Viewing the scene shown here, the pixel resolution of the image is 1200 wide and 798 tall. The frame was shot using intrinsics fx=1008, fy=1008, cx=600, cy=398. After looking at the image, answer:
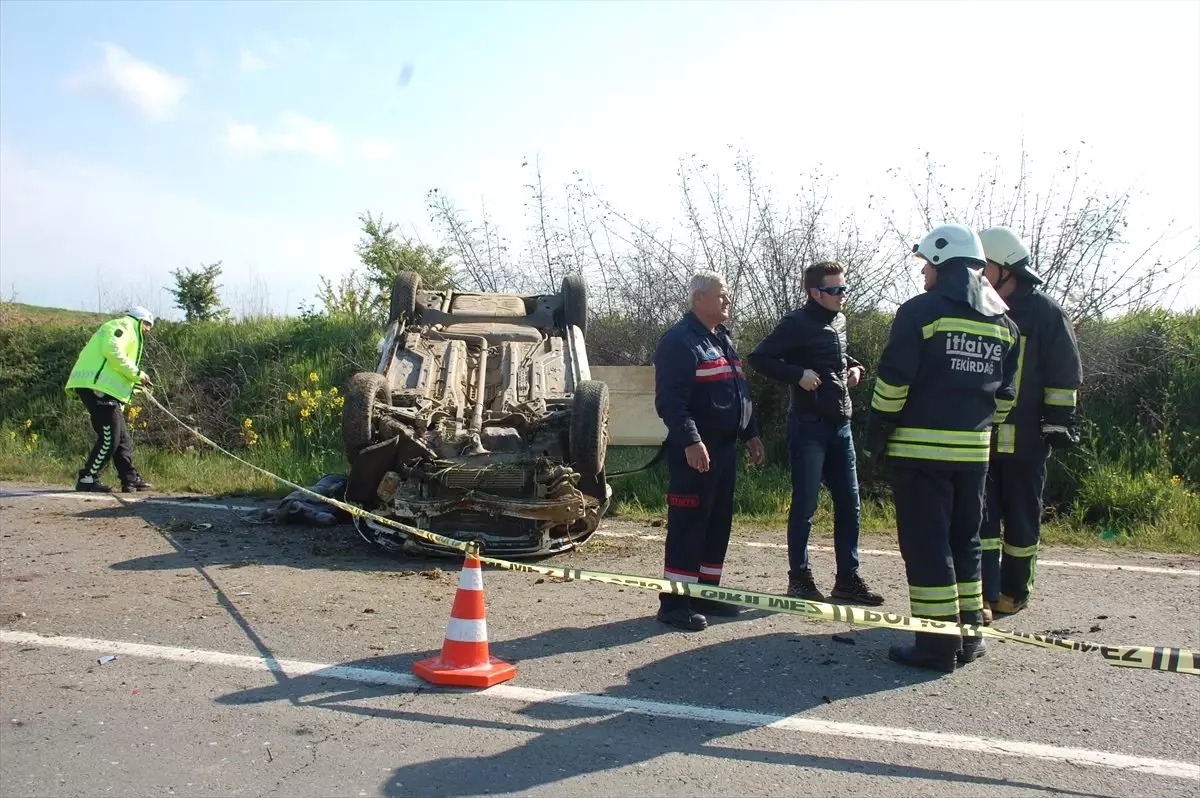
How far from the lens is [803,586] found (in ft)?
18.3

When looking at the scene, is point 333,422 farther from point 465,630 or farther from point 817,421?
point 465,630

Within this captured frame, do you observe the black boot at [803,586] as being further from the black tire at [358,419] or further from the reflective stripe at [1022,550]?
the black tire at [358,419]

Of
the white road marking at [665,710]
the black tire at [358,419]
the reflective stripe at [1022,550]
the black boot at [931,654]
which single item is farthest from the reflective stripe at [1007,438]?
the black tire at [358,419]

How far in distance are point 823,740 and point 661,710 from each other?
25.5 inches

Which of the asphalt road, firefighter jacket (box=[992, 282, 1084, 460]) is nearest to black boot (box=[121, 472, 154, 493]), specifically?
the asphalt road

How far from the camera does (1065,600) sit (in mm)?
5789

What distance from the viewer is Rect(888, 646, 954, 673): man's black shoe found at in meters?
4.52

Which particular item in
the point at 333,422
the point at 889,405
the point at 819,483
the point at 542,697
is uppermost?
the point at 889,405

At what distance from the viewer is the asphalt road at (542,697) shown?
3.47m

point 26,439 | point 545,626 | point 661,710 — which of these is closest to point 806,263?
point 545,626

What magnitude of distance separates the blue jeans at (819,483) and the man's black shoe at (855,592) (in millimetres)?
43

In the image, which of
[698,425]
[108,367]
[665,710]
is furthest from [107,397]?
[665,710]

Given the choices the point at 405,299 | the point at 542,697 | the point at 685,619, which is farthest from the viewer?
the point at 405,299

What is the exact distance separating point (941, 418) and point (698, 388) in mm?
1272
